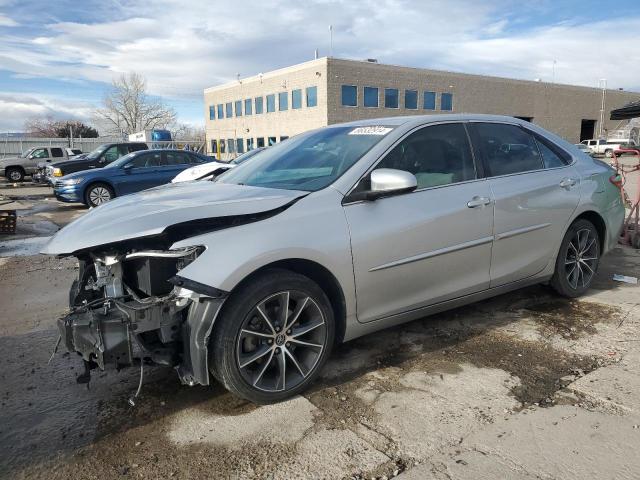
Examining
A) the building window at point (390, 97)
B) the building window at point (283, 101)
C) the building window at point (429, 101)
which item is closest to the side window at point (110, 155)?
the building window at point (283, 101)

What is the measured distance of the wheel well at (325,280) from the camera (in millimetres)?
3055

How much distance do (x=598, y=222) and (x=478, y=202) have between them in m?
1.85

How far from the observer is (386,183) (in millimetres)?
3188

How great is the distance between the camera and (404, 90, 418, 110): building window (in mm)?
44188

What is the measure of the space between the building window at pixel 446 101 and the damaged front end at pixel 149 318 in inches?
1826

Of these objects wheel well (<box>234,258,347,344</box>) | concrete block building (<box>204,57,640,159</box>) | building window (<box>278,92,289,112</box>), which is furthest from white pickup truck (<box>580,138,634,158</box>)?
wheel well (<box>234,258,347,344</box>)

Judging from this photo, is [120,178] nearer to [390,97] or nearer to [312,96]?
[312,96]

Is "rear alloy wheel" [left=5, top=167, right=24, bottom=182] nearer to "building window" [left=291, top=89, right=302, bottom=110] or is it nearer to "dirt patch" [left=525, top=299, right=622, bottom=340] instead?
"building window" [left=291, top=89, right=302, bottom=110]

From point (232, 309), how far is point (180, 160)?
12414mm

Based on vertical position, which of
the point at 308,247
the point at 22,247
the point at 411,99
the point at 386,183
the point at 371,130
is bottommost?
the point at 22,247

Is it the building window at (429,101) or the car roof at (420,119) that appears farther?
→ the building window at (429,101)

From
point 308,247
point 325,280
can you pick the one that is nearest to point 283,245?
point 308,247

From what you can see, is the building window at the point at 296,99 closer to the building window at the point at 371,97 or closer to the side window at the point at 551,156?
the building window at the point at 371,97

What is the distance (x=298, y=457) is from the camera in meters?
2.56
